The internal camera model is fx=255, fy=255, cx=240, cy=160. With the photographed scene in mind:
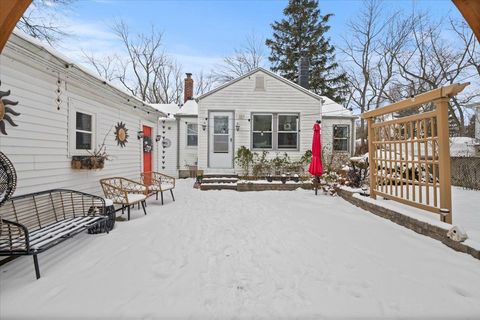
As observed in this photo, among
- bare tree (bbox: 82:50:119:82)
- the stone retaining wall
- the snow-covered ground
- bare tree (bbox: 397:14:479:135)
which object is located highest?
bare tree (bbox: 82:50:119:82)

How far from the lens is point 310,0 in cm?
2017

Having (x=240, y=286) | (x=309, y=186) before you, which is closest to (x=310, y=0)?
(x=309, y=186)

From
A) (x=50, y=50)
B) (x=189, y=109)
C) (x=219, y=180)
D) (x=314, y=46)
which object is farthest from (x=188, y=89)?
(x=314, y=46)

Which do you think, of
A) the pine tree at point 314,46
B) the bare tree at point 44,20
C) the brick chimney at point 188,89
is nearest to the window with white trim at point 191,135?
the brick chimney at point 188,89

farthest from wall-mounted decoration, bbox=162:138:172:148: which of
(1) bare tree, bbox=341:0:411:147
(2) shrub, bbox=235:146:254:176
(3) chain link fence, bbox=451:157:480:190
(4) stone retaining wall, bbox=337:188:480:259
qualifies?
(1) bare tree, bbox=341:0:411:147

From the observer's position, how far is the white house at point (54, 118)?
3326mm

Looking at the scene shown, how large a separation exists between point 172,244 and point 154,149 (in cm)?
628

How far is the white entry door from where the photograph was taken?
10.3 metres

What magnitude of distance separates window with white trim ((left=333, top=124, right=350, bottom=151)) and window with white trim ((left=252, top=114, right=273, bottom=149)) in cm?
387

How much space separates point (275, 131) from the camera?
1028 centimetres

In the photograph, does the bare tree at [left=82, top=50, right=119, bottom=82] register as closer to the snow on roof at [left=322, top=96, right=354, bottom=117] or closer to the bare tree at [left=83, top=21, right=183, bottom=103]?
the bare tree at [left=83, top=21, right=183, bottom=103]

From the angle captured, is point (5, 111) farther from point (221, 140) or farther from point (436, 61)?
point (436, 61)

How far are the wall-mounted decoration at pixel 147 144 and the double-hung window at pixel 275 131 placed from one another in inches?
155

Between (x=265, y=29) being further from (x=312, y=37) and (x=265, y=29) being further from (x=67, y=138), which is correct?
(x=67, y=138)
